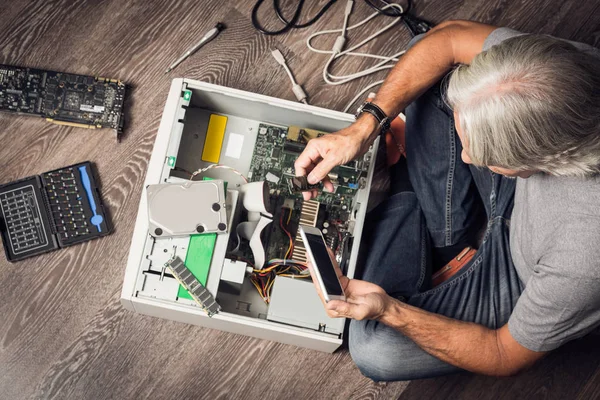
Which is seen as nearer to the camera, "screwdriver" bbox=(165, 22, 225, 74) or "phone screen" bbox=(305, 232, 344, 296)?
"phone screen" bbox=(305, 232, 344, 296)

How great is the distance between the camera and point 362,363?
1.32 meters

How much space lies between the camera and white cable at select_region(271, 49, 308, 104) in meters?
1.60

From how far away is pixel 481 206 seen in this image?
147cm

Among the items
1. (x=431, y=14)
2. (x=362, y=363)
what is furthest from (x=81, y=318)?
(x=431, y=14)

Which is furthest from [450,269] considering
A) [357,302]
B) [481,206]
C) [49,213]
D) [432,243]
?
[49,213]

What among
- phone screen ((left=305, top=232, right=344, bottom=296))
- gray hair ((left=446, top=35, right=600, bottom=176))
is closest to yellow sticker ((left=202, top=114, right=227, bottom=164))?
phone screen ((left=305, top=232, right=344, bottom=296))

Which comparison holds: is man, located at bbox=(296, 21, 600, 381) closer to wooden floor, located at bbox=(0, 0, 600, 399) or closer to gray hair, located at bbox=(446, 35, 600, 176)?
gray hair, located at bbox=(446, 35, 600, 176)

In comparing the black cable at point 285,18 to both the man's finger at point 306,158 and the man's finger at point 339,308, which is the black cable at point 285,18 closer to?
the man's finger at point 306,158

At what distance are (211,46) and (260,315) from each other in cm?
90

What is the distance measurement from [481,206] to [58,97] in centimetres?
131

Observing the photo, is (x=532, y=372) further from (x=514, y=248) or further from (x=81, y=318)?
(x=81, y=318)

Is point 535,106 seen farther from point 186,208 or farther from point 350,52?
point 350,52

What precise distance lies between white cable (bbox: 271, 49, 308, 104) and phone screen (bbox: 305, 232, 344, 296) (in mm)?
627

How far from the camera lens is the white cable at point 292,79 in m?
1.60
